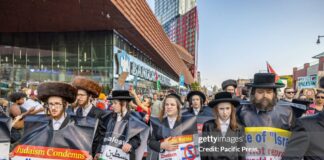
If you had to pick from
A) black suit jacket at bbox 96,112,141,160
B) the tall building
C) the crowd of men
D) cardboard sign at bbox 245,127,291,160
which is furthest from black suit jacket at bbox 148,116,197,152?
the tall building

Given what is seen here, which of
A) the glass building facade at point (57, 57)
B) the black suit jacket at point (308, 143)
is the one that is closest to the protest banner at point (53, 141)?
the black suit jacket at point (308, 143)

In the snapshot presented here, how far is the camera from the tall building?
163 m

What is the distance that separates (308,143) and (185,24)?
570 feet

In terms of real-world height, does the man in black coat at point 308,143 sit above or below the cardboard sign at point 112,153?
above

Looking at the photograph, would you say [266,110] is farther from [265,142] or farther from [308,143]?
[308,143]

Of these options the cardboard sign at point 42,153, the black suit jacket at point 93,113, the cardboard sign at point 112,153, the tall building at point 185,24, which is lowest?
the cardboard sign at point 112,153

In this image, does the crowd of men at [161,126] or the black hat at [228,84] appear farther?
the black hat at [228,84]

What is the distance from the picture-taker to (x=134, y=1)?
21109mm

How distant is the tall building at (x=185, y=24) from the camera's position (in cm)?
16338

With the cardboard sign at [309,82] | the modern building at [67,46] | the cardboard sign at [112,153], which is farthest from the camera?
the modern building at [67,46]

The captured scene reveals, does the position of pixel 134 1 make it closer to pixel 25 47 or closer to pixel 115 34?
pixel 115 34

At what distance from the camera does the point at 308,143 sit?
8.05 ft

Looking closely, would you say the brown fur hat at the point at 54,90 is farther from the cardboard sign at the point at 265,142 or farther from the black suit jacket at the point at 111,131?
the cardboard sign at the point at 265,142
